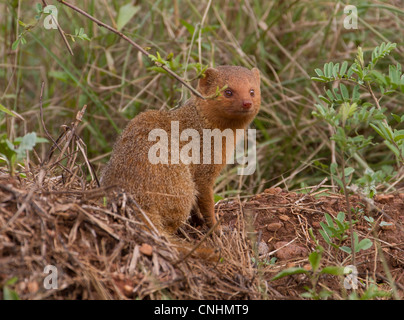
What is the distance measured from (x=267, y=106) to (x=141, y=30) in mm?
1616

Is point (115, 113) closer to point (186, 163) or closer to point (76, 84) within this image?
point (76, 84)

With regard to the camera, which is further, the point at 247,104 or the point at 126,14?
the point at 126,14

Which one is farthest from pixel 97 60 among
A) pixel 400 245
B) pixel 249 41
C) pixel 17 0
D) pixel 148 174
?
pixel 400 245

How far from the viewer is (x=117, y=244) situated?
236 cm

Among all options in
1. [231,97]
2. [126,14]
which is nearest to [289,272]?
[231,97]

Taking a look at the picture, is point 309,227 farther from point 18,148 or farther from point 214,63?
point 214,63

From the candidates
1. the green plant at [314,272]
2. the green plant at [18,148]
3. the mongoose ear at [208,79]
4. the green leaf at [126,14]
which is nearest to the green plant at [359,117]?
the green plant at [314,272]

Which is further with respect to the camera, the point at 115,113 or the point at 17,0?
the point at 115,113

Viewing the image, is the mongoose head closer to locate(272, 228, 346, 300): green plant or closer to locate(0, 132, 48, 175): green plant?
locate(272, 228, 346, 300): green plant

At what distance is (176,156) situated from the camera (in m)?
3.11

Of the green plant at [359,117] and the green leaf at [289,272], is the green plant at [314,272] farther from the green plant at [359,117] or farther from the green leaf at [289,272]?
the green plant at [359,117]

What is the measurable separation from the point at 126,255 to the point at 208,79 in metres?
1.62

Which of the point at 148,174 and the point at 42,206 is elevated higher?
the point at 148,174

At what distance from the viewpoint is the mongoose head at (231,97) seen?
3.34m
